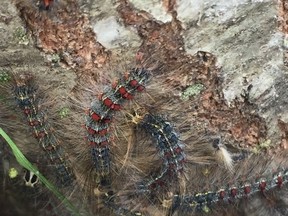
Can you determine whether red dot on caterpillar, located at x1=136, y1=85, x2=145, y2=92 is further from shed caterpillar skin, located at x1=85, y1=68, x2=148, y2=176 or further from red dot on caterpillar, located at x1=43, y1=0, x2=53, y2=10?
red dot on caterpillar, located at x1=43, y1=0, x2=53, y2=10

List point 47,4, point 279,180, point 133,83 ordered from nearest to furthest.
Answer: point 47,4 < point 133,83 < point 279,180

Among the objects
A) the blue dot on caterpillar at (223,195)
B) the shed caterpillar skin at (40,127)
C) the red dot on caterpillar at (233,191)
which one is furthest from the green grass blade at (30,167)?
the red dot on caterpillar at (233,191)

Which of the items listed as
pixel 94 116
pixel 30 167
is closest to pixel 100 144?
pixel 94 116

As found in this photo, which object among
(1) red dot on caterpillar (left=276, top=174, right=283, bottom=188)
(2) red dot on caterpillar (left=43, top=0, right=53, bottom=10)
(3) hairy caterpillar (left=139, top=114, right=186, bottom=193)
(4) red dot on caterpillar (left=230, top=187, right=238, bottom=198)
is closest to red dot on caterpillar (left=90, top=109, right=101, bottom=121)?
(3) hairy caterpillar (left=139, top=114, right=186, bottom=193)

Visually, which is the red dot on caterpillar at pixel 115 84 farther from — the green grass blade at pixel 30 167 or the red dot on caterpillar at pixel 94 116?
the green grass blade at pixel 30 167

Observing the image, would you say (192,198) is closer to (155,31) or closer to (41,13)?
(155,31)

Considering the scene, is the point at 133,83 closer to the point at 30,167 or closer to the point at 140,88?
the point at 140,88
